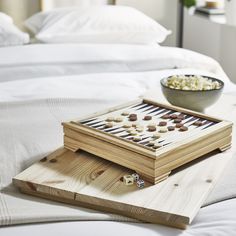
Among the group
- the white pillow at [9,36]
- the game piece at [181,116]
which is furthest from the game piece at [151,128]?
the white pillow at [9,36]

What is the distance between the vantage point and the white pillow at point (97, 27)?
8.54 feet

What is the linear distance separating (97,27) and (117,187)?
1.66m

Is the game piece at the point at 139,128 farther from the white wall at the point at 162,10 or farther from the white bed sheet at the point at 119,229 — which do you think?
the white wall at the point at 162,10

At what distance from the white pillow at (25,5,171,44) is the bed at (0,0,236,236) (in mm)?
210

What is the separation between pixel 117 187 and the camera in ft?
3.57

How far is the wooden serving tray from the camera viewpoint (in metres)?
1.00

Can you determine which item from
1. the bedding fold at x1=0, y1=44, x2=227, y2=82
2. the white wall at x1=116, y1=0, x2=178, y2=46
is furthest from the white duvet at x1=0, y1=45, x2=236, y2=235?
the white wall at x1=116, y1=0, x2=178, y2=46

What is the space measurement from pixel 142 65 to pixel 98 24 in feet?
1.55

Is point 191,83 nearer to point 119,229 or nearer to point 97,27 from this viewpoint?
point 119,229

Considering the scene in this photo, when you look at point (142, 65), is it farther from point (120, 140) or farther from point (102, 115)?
point (120, 140)

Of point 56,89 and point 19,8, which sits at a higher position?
point 19,8

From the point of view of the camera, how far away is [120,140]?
118cm

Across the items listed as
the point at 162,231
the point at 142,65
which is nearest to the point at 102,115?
the point at 162,231

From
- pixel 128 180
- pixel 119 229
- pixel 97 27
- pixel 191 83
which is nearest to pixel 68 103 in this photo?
pixel 191 83
